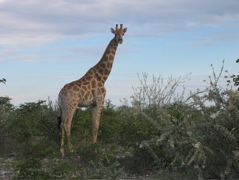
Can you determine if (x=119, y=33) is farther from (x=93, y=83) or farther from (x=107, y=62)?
(x=93, y=83)

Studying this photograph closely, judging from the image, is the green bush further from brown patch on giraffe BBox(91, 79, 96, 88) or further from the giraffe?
brown patch on giraffe BBox(91, 79, 96, 88)

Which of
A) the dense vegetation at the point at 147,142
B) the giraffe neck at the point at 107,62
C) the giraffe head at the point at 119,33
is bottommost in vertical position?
the dense vegetation at the point at 147,142

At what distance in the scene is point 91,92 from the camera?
12.3m

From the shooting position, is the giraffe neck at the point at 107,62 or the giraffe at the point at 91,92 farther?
the giraffe neck at the point at 107,62

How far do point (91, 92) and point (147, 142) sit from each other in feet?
19.6

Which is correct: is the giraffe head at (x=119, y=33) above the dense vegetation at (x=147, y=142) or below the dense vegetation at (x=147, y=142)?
above

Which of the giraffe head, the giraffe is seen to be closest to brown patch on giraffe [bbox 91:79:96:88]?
the giraffe

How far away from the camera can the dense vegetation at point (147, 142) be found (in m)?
6.14

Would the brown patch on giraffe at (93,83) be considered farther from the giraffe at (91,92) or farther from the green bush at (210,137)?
the green bush at (210,137)

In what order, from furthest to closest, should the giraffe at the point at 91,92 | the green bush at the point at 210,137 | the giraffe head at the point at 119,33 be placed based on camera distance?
the giraffe head at the point at 119,33 < the giraffe at the point at 91,92 < the green bush at the point at 210,137

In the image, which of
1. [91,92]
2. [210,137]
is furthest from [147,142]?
[91,92]

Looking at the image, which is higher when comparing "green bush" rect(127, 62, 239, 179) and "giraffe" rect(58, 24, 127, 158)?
"giraffe" rect(58, 24, 127, 158)

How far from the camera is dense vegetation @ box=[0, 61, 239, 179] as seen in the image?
6137 millimetres

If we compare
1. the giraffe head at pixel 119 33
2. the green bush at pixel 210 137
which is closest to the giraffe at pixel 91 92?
the giraffe head at pixel 119 33
